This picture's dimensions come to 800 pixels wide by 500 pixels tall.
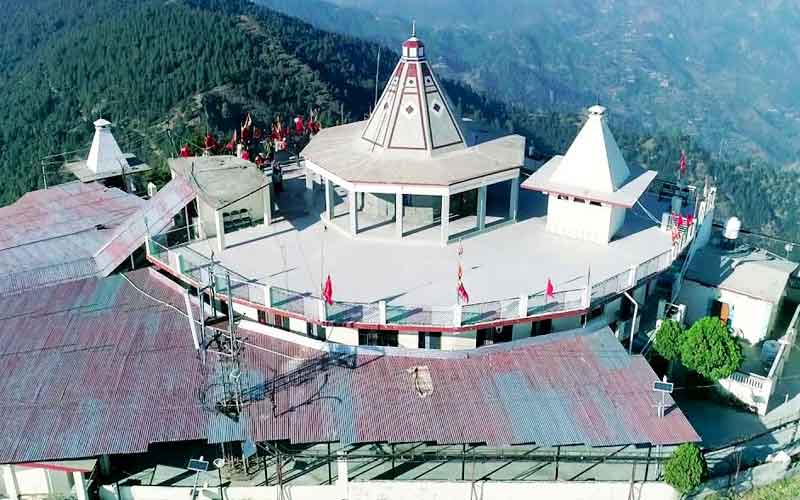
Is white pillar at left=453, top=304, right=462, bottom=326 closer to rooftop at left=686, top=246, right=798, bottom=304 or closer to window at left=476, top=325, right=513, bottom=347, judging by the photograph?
window at left=476, top=325, right=513, bottom=347

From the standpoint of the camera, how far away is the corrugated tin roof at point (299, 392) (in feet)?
74.0

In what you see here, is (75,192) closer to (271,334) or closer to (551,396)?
(271,334)

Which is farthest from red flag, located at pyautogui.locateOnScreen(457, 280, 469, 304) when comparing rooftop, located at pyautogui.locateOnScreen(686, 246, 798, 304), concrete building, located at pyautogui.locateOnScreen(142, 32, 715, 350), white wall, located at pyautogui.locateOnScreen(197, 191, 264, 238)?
rooftop, located at pyautogui.locateOnScreen(686, 246, 798, 304)

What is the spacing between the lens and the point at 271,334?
2711cm

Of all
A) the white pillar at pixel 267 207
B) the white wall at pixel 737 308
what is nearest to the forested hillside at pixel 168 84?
the white pillar at pixel 267 207

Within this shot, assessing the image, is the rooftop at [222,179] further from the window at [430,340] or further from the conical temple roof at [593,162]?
the conical temple roof at [593,162]

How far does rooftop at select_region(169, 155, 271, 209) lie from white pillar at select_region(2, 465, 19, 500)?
1220 centimetres

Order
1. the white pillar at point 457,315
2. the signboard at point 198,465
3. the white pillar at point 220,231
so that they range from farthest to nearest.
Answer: the white pillar at point 220,231
the white pillar at point 457,315
the signboard at point 198,465

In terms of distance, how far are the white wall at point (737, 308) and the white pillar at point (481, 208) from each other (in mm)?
9287

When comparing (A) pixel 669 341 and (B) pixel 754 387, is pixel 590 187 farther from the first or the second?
(B) pixel 754 387

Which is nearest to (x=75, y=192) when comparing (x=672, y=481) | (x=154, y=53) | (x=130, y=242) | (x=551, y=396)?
(x=130, y=242)

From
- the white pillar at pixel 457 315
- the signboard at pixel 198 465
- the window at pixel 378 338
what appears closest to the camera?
the signboard at pixel 198 465

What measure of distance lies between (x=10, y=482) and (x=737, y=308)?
93.7ft

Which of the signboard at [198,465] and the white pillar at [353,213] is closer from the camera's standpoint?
the signboard at [198,465]
